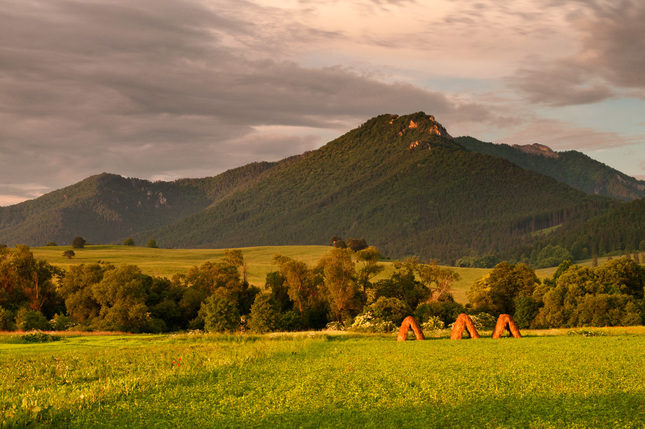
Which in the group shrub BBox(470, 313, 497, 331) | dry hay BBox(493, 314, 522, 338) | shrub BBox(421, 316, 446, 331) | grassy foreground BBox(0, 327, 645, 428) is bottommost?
shrub BBox(470, 313, 497, 331)

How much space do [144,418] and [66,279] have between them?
72851mm

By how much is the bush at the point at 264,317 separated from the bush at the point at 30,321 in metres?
25.9

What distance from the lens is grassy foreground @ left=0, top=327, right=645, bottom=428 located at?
16688 millimetres

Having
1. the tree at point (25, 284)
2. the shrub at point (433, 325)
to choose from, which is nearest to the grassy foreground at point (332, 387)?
the shrub at point (433, 325)

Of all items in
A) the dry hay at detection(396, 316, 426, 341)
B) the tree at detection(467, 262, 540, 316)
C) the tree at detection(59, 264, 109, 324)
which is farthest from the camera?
the tree at detection(467, 262, 540, 316)

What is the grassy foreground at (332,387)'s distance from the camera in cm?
1669

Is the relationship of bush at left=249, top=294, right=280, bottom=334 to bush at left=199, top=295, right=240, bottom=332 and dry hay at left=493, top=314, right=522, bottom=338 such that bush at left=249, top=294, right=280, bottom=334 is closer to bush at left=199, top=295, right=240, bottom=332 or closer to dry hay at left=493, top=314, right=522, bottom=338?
bush at left=199, top=295, right=240, bottom=332

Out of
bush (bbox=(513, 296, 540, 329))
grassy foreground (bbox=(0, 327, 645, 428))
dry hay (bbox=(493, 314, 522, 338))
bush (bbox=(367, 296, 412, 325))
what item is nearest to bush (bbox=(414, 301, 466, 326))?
bush (bbox=(367, 296, 412, 325))

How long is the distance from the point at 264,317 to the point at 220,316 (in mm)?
5654

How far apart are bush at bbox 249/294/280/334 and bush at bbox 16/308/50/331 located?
25945 millimetres

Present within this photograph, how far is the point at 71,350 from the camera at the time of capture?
35.7 metres

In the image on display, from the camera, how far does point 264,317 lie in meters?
70.7

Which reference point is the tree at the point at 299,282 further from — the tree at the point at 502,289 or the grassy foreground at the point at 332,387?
the grassy foreground at the point at 332,387

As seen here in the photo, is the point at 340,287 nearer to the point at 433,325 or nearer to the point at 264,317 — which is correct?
the point at 264,317
